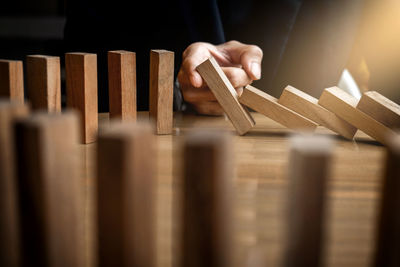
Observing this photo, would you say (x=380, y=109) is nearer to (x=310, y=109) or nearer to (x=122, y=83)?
(x=310, y=109)

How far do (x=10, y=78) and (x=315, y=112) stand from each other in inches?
20.8

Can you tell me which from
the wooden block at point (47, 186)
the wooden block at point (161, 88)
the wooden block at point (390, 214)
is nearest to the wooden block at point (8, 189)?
the wooden block at point (47, 186)

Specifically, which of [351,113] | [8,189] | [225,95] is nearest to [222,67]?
[225,95]

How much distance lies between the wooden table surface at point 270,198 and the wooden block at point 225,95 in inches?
1.0

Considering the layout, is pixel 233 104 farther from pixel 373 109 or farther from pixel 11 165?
pixel 11 165

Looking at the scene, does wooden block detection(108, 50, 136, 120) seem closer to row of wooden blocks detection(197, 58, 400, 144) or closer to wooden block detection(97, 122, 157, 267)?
row of wooden blocks detection(197, 58, 400, 144)

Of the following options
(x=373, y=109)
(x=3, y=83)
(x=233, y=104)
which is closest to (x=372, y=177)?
(x=373, y=109)

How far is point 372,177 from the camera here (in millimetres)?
647

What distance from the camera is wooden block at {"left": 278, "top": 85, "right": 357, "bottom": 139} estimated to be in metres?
0.84

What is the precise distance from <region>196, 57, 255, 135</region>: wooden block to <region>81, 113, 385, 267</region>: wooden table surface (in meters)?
0.03

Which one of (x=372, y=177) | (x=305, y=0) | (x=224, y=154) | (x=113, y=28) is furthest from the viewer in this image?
(x=305, y=0)

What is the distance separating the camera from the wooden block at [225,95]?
86 cm

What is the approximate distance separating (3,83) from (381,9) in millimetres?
1388

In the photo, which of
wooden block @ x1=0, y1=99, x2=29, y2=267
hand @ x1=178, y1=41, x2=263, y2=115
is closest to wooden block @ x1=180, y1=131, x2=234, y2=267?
wooden block @ x1=0, y1=99, x2=29, y2=267
